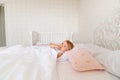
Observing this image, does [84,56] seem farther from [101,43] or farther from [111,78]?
[101,43]

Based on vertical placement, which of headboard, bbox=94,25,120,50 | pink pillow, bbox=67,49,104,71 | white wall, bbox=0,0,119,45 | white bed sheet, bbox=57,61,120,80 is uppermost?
white wall, bbox=0,0,119,45

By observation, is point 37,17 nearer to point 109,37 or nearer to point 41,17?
point 41,17

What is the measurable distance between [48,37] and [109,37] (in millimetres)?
2163

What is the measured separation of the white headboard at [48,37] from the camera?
12.7ft

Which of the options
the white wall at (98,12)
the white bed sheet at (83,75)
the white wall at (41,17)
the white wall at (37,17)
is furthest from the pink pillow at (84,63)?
the white wall at (37,17)

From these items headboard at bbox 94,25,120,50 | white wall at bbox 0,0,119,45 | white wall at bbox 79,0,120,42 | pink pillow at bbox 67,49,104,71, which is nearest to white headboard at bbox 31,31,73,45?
white wall at bbox 0,0,119,45

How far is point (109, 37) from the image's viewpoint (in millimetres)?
1998

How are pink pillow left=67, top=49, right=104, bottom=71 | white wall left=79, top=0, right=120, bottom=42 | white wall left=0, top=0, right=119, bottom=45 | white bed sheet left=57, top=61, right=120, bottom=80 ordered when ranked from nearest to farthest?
1. white bed sheet left=57, top=61, right=120, bottom=80
2. pink pillow left=67, top=49, right=104, bottom=71
3. white wall left=79, top=0, right=120, bottom=42
4. white wall left=0, top=0, right=119, bottom=45

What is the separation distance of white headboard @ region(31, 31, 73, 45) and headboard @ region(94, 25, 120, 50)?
1538 millimetres

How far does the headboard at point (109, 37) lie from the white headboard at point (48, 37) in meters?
1.54

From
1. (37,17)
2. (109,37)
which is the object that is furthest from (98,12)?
(37,17)

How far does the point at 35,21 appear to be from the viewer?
12.7 feet

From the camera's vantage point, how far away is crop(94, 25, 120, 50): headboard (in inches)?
70.4

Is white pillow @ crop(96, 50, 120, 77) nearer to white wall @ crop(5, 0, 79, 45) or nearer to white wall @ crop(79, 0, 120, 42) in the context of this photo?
white wall @ crop(79, 0, 120, 42)
